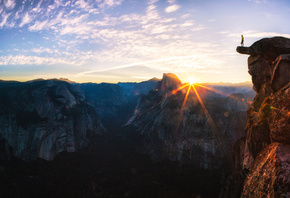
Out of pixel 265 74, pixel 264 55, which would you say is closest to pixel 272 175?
pixel 264 55

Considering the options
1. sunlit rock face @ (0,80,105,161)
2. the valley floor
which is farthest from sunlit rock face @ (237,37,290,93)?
sunlit rock face @ (0,80,105,161)

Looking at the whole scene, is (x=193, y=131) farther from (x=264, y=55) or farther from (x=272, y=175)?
(x=272, y=175)

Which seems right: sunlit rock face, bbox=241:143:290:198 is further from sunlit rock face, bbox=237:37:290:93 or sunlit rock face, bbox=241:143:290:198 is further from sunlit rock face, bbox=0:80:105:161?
sunlit rock face, bbox=0:80:105:161

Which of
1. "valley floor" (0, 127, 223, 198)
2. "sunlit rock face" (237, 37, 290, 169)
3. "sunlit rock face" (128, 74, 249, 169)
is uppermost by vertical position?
"sunlit rock face" (237, 37, 290, 169)

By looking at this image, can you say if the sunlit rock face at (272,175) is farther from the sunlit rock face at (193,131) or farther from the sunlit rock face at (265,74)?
the sunlit rock face at (193,131)

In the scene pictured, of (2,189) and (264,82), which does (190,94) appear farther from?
(2,189)

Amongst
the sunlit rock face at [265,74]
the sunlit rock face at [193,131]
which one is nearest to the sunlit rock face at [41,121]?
the sunlit rock face at [193,131]
